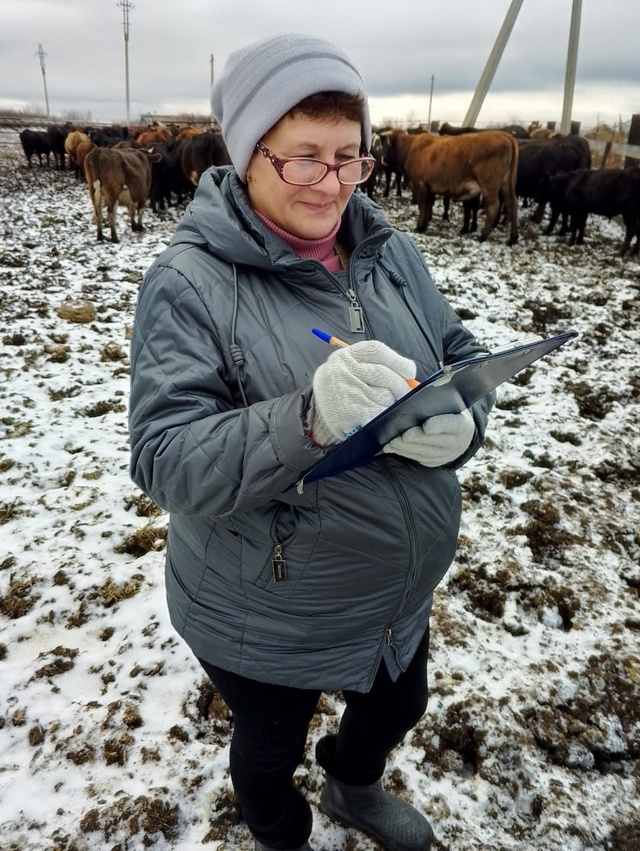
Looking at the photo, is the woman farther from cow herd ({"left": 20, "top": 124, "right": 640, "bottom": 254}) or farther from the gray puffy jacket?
cow herd ({"left": 20, "top": 124, "right": 640, "bottom": 254})

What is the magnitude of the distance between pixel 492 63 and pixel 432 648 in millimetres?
16897

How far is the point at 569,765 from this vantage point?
6.22ft

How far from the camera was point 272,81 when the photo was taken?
1.03m

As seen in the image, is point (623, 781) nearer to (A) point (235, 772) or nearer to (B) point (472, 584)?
(B) point (472, 584)

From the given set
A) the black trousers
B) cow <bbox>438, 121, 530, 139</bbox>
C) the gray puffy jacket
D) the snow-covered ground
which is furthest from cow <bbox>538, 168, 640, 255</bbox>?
the black trousers

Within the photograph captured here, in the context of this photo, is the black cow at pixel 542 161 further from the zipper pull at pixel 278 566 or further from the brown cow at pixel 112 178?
the zipper pull at pixel 278 566

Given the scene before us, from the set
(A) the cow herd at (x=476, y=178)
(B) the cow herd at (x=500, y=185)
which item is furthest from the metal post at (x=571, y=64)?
(B) the cow herd at (x=500, y=185)

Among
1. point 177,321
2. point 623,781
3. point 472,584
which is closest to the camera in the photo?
point 177,321

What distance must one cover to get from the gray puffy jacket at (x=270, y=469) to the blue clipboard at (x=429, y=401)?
70 millimetres

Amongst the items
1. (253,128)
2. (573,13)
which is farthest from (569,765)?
(573,13)

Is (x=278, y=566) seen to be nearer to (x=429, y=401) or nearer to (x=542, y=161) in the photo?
(x=429, y=401)

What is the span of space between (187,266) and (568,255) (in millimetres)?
8404

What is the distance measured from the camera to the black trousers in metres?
1.24

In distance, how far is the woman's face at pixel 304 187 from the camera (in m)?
1.05
